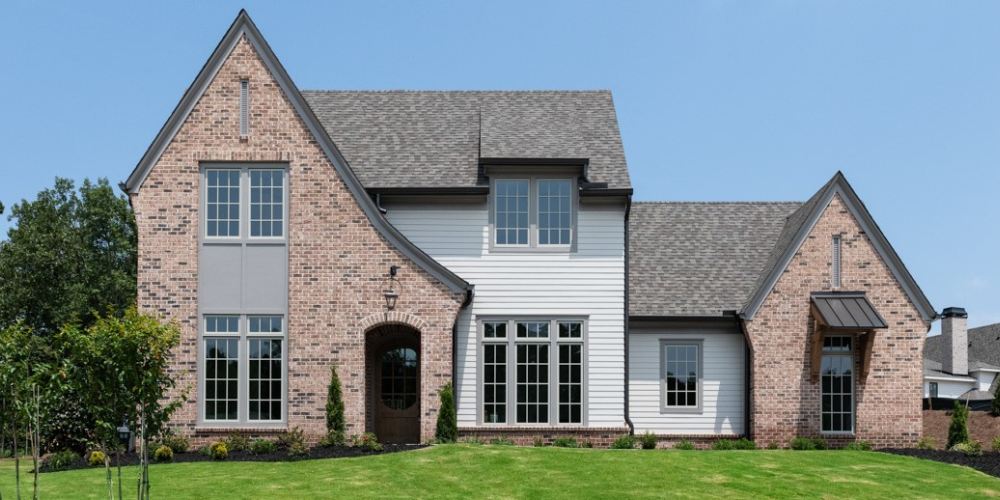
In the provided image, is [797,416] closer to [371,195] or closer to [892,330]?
[892,330]

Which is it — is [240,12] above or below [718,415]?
above

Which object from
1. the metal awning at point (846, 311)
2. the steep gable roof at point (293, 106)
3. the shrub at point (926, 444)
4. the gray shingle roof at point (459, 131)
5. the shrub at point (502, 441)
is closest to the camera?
the steep gable roof at point (293, 106)

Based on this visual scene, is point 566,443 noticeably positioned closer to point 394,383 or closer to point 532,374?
point 532,374

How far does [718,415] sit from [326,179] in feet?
34.9

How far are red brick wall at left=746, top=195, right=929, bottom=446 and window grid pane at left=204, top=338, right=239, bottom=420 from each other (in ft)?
38.2

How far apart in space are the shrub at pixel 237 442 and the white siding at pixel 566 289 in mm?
4645

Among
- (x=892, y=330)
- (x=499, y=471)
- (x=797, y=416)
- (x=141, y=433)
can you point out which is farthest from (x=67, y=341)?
(x=892, y=330)

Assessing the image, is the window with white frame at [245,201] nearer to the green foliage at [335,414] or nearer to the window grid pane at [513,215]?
the green foliage at [335,414]

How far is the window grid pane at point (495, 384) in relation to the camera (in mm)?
23000

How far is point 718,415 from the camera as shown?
24172 millimetres

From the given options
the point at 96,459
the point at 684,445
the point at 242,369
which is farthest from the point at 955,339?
the point at 96,459

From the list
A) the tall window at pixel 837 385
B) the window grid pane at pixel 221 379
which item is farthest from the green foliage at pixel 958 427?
the window grid pane at pixel 221 379

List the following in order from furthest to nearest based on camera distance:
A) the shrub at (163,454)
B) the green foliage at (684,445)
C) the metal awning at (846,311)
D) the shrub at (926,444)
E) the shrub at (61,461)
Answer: the shrub at (926,444) → the green foliage at (684,445) → the metal awning at (846,311) → the shrub at (163,454) → the shrub at (61,461)

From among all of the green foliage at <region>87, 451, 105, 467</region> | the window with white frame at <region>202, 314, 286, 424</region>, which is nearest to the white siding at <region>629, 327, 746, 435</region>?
the window with white frame at <region>202, 314, 286, 424</region>
